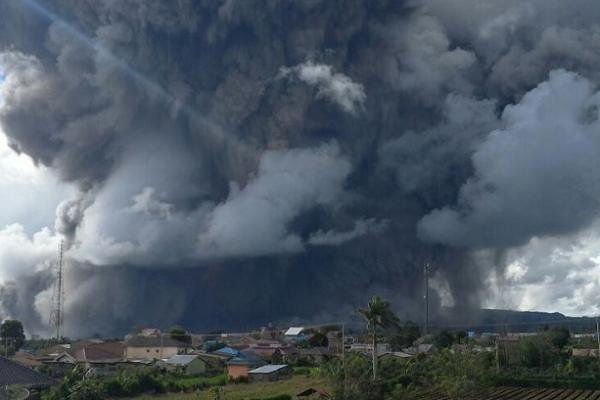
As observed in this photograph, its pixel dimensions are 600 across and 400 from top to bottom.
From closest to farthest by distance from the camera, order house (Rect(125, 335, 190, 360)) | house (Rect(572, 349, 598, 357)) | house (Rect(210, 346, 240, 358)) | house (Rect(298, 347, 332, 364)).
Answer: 1. house (Rect(572, 349, 598, 357))
2. house (Rect(210, 346, 240, 358))
3. house (Rect(298, 347, 332, 364))
4. house (Rect(125, 335, 190, 360))

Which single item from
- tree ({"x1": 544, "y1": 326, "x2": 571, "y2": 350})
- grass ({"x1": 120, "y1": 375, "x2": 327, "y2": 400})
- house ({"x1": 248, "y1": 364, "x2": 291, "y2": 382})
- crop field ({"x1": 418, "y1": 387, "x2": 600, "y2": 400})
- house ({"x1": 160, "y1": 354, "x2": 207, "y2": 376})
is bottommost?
crop field ({"x1": 418, "y1": 387, "x2": 600, "y2": 400})

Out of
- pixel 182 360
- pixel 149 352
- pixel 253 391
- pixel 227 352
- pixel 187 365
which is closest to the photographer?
pixel 253 391

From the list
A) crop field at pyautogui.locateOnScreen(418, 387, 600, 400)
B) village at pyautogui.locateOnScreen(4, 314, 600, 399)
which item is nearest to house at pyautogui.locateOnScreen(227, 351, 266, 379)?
village at pyautogui.locateOnScreen(4, 314, 600, 399)

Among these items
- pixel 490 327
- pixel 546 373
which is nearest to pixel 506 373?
pixel 546 373

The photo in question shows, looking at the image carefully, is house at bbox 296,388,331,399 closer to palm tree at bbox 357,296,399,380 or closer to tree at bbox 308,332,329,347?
palm tree at bbox 357,296,399,380

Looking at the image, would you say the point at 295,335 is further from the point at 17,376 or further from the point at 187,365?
the point at 17,376

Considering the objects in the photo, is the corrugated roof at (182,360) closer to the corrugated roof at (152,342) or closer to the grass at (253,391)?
the grass at (253,391)

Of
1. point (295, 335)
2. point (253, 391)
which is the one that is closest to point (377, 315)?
point (253, 391)
